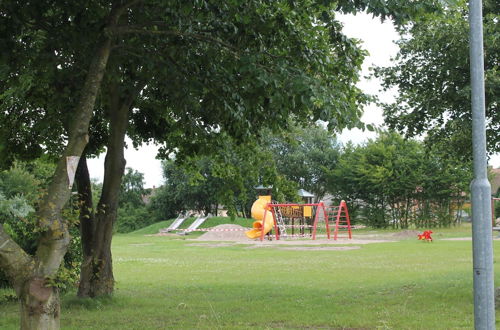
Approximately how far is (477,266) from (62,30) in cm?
796

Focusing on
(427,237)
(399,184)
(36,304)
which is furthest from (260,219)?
(36,304)

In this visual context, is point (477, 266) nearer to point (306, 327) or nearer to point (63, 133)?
point (306, 327)

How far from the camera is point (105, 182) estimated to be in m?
12.6

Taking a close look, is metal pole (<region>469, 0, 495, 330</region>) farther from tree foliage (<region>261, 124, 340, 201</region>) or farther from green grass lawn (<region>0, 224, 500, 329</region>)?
tree foliage (<region>261, 124, 340, 201</region>)

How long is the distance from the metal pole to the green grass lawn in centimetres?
405

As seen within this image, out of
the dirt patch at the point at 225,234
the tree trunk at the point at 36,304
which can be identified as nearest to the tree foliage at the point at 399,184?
the dirt patch at the point at 225,234

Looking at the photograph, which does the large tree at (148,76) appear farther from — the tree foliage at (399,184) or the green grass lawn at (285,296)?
the tree foliage at (399,184)

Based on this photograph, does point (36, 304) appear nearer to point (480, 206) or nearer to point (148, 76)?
point (480, 206)

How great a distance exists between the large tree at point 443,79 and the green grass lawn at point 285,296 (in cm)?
318

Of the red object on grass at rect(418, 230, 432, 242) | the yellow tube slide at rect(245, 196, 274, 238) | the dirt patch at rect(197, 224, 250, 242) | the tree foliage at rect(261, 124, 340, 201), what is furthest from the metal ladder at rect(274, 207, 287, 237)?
the tree foliage at rect(261, 124, 340, 201)

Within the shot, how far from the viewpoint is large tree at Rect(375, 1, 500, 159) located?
11148 millimetres

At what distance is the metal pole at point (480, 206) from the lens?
504cm

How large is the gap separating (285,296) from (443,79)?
16.9 feet

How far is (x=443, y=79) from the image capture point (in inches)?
475
